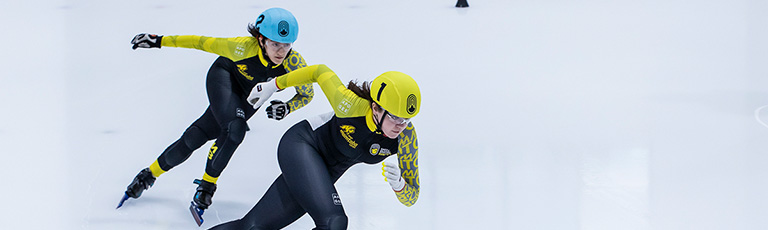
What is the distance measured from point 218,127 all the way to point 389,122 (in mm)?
1461

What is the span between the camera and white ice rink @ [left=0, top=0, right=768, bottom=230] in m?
4.97

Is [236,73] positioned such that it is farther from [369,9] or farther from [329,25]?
[369,9]

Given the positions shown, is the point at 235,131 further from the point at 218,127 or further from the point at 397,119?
the point at 397,119

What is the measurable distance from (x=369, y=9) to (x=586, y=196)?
4.53 meters

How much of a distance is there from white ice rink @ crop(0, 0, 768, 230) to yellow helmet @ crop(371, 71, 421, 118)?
1150mm

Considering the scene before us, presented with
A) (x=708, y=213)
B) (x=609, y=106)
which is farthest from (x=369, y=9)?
(x=708, y=213)

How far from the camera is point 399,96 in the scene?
3.73 metres

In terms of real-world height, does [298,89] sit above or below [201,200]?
above

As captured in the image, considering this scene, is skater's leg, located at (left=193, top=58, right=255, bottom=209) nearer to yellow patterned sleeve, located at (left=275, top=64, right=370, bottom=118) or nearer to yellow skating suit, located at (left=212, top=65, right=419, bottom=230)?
yellow patterned sleeve, located at (left=275, top=64, right=370, bottom=118)

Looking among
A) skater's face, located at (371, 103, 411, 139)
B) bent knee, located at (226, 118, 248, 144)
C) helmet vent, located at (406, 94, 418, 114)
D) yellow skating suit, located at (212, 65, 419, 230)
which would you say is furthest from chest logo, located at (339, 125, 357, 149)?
bent knee, located at (226, 118, 248, 144)

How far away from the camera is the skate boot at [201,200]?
477cm

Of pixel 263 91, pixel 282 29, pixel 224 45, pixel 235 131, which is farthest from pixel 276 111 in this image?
pixel 224 45

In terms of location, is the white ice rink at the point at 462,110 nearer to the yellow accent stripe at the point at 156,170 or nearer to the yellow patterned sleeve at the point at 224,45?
the yellow accent stripe at the point at 156,170

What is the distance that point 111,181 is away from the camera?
5.31m
